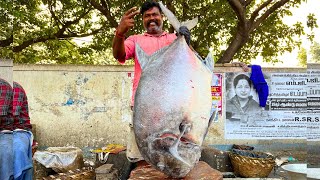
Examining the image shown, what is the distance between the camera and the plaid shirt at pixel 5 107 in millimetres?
1924

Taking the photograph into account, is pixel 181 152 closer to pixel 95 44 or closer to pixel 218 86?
pixel 218 86

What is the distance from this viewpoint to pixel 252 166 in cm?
471

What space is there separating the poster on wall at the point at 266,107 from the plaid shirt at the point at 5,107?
17.6ft

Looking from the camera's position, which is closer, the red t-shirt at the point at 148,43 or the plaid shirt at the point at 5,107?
the plaid shirt at the point at 5,107

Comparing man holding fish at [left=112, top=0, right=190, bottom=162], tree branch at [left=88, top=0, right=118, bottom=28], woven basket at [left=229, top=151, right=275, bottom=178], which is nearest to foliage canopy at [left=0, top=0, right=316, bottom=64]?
tree branch at [left=88, top=0, right=118, bottom=28]

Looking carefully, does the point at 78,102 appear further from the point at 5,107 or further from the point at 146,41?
the point at 5,107

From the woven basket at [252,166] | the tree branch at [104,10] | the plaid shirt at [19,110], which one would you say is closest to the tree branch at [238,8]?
the tree branch at [104,10]

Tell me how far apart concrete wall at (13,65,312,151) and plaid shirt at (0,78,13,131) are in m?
4.55

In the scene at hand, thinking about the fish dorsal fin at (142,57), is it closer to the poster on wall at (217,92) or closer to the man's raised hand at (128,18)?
the man's raised hand at (128,18)

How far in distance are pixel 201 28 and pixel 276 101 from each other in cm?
218

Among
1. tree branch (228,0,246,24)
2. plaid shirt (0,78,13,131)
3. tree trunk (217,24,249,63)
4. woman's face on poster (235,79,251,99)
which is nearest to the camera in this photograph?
plaid shirt (0,78,13,131)

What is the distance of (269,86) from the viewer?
715 cm

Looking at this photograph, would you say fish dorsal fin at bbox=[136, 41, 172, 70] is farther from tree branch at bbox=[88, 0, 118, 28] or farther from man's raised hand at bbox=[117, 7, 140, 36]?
tree branch at bbox=[88, 0, 118, 28]

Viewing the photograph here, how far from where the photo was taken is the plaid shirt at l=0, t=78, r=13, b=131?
1924 millimetres
